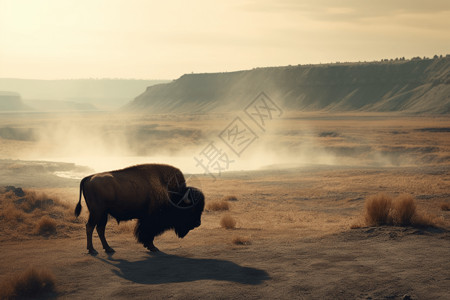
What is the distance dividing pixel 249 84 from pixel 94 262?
170m

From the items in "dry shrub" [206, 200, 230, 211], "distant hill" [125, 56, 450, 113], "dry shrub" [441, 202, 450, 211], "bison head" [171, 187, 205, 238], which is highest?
"distant hill" [125, 56, 450, 113]

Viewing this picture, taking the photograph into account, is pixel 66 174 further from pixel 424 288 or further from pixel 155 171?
pixel 424 288

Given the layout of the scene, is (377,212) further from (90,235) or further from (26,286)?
(26,286)

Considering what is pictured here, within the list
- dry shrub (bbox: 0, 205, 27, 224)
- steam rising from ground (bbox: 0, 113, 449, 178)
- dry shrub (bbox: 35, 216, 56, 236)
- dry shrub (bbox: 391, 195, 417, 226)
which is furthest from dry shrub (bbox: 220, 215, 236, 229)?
steam rising from ground (bbox: 0, 113, 449, 178)

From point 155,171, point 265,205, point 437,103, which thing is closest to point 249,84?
point 437,103

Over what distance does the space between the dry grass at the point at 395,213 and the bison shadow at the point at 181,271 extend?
4.84 meters

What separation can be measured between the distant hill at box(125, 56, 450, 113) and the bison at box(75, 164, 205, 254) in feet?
353

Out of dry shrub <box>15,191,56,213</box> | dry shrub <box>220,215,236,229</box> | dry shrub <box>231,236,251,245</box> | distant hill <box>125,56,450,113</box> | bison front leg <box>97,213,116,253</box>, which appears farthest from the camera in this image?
distant hill <box>125,56,450,113</box>

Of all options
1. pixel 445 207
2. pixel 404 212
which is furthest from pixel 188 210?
pixel 445 207

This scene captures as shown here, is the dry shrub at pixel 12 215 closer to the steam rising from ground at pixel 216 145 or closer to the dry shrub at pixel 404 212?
the dry shrub at pixel 404 212

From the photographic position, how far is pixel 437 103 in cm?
11481

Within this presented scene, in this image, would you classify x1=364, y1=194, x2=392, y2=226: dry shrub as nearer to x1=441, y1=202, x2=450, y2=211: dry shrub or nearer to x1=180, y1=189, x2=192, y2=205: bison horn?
→ x1=180, y1=189, x2=192, y2=205: bison horn

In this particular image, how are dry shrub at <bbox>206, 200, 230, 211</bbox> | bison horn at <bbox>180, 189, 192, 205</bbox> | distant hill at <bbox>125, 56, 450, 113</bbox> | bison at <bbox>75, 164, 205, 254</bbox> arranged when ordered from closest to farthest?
1. bison at <bbox>75, 164, 205, 254</bbox>
2. bison horn at <bbox>180, 189, 192, 205</bbox>
3. dry shrub at <bbox>206, 200, 230, 211</bbox>
4. distant hill at <bbox>125, 56, 450, 113</bbox>

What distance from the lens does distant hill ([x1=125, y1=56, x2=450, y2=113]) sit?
128m
